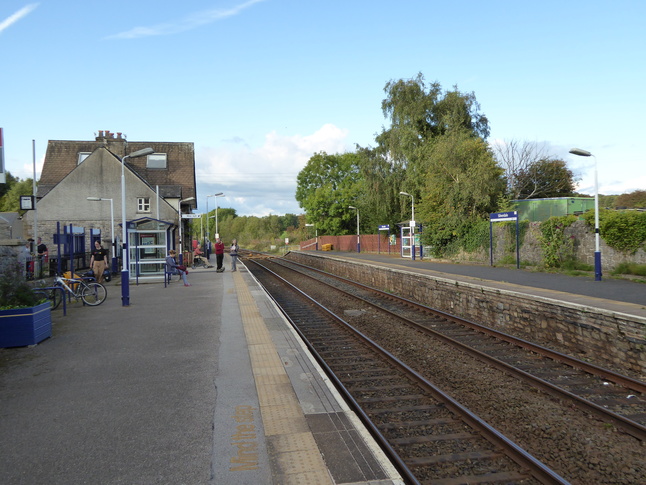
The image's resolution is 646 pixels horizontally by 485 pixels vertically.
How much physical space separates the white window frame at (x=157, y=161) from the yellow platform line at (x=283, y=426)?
3490 centimetres

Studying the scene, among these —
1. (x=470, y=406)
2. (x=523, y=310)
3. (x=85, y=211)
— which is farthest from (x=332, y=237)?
(x=470, y=406)

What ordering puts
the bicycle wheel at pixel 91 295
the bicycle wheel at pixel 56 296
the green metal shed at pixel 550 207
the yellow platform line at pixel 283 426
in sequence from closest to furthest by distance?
the yellow platform line at pixel 283 426, the bicycle wheel at pixel 56 296, the bicycle wheel at pixel 91 295, the green metal shed at pixel 550 207

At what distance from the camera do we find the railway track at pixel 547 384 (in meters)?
4.59

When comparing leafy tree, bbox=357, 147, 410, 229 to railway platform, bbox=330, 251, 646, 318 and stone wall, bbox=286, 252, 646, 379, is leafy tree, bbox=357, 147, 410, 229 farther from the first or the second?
stone wall, bbox=286, 252, 646, 379

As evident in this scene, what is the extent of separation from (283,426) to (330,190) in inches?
2256

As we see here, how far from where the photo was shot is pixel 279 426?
462 centimetres

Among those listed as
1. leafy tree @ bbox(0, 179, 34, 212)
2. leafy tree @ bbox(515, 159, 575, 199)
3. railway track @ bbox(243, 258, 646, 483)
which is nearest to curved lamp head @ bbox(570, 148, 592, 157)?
railway track @ bbox(243, 258, 646, 483)

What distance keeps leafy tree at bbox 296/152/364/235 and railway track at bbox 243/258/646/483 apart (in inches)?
1882

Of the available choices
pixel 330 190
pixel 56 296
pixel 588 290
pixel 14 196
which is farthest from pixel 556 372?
pixel 14 196

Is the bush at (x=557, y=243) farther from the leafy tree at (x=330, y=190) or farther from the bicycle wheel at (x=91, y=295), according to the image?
the leafy tree at (x=330, y=190)

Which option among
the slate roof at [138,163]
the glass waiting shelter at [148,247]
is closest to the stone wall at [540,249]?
the glass waiting shelter at [148,247]

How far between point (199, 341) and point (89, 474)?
4.86 m

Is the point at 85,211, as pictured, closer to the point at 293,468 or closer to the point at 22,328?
the point at 22,328

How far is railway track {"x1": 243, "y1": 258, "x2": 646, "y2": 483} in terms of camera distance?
15.1ft
